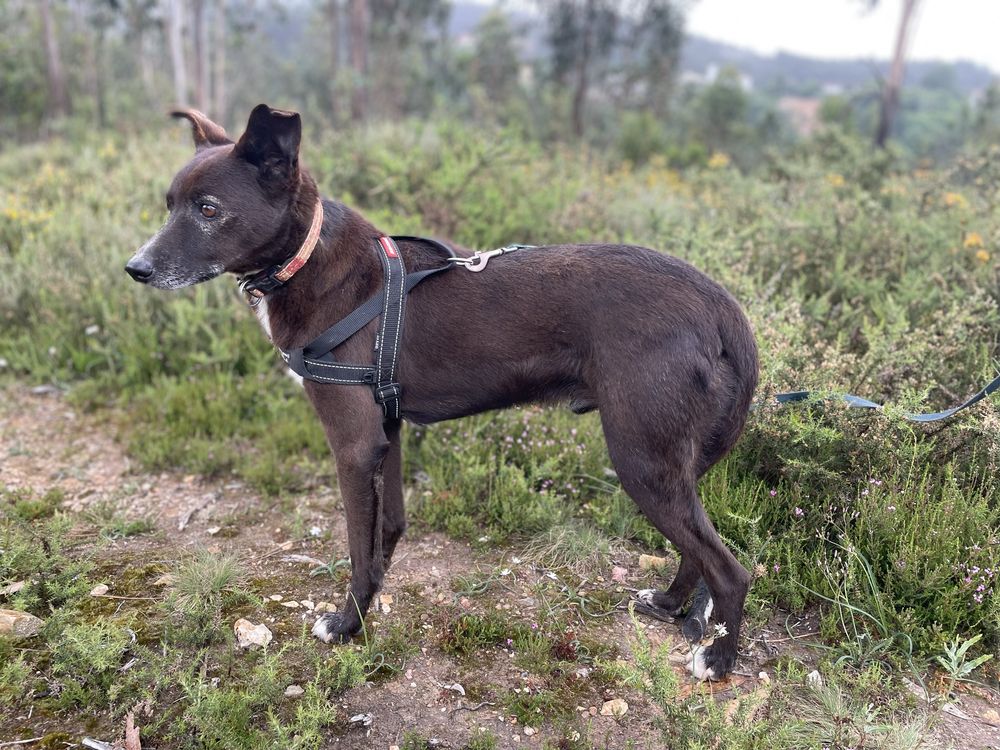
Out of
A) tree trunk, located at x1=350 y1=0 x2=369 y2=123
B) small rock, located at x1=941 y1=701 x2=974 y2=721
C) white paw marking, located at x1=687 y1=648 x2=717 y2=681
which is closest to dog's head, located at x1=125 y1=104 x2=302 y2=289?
white paw marking, located at x1=687 y1=648 x2=717 y2=681

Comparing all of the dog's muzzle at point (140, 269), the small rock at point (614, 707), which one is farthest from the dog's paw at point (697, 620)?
the dog's muzzle at point (140, 269)

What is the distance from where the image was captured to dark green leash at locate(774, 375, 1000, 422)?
2551 mm

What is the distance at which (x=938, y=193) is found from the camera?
6.13 metres

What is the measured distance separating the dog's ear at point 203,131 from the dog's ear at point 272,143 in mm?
453

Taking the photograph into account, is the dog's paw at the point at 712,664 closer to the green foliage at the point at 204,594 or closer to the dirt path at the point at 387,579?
the dirt path at the point at 387,579

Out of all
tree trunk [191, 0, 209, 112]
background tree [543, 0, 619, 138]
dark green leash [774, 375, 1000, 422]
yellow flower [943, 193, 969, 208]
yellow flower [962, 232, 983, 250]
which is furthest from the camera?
background tree [543, 0, 619, 138]

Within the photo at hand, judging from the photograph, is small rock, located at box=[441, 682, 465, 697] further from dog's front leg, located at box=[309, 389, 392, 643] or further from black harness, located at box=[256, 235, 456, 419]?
black harness, located at box=[256, 235, 456, 419]

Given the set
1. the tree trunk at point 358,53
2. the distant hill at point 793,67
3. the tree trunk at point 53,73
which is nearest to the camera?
the tree trunk at point 358,53

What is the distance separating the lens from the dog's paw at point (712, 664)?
2.48m

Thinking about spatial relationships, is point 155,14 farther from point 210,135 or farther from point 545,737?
point 545,737

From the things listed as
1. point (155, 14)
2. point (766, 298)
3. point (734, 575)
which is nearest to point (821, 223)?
point (766, 298)

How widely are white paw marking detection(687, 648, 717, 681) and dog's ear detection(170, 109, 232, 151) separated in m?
2.76

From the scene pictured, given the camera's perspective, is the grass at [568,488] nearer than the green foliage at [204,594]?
Yes

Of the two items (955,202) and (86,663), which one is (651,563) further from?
(955,202)
